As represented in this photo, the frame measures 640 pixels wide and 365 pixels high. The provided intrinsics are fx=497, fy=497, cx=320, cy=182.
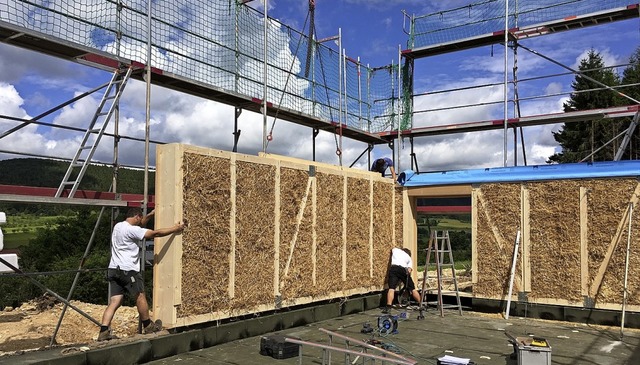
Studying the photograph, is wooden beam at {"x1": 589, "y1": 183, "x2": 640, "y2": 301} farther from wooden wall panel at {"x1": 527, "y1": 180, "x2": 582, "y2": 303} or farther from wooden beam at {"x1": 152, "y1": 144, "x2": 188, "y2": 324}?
wooden beam at {"x1": 152, "y1": 144, "x2": 188, "y2": 324}

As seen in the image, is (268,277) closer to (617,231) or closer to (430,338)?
(430,338)

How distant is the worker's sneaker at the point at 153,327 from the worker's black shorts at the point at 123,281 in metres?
0.50

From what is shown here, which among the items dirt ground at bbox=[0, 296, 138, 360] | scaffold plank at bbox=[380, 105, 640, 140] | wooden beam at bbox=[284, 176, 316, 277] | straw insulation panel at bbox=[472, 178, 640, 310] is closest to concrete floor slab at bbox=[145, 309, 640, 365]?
straw insulation panel at bbox=[472, 178, 640, 310]

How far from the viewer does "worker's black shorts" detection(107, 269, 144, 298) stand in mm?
6348

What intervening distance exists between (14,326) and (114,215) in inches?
133

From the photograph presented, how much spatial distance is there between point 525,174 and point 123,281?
7756mm

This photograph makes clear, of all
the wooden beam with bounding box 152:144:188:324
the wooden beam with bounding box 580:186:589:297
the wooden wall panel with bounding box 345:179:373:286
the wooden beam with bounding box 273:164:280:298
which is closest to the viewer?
the wooden beam with bounding box 152:144:188:324

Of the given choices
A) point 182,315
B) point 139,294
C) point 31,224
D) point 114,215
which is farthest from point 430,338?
point 31,224

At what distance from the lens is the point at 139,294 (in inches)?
253

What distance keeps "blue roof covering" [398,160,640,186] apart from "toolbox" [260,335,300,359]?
5972mm

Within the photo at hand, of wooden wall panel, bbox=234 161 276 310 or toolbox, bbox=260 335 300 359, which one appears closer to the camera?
toolbox, bbox=260 335 300 359

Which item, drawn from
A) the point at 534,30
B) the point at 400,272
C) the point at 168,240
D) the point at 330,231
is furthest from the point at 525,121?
the point at 168,240

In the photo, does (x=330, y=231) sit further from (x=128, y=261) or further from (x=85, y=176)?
(x=85, y=176)

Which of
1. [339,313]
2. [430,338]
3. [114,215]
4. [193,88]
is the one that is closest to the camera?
[114,215]
